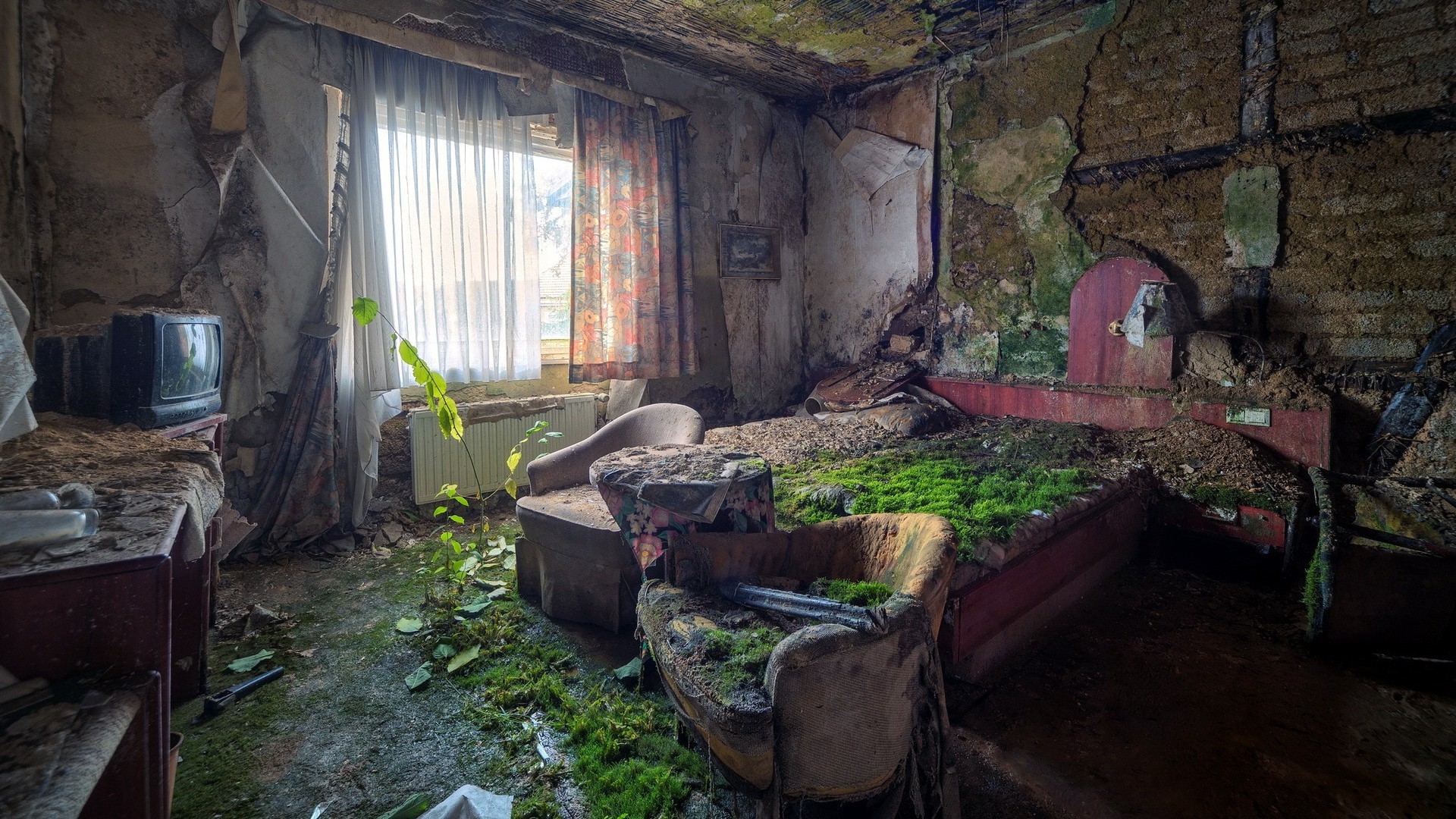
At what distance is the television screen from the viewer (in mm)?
2275

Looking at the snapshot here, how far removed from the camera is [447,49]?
12.0ft

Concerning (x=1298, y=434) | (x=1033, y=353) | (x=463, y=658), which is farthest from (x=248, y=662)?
(x=1298, y=434)

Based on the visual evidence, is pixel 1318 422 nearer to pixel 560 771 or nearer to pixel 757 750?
pixel 757 750

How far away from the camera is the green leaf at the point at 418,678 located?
2173 millimetres

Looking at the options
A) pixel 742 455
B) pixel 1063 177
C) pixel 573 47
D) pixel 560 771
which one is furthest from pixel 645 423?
pixel 1063 177

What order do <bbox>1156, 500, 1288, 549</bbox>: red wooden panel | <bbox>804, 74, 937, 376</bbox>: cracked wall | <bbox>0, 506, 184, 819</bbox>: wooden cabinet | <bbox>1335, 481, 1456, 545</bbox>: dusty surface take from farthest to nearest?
<bbox>804, 74, 937, 376</bbox>: cracked wall < <bbox>1156, 500, 1288, 549</bbox>: red wooden panel < <bbox>1335, 481, 1456, 545</bbox>: dusty surface < <bbox>0, 506, 184, 819</bbox>: wooden cabinet

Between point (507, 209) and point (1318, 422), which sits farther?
point (507, 209)

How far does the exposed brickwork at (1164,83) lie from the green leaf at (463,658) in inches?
168

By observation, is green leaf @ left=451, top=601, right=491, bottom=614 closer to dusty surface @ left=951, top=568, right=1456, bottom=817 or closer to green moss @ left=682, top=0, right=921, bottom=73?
dusty surface @ left=951, top=568, right=1456, bottom=817

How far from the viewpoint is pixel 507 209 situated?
13.4ft

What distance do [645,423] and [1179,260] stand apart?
315 centimetres

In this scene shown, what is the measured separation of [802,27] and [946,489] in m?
3.15

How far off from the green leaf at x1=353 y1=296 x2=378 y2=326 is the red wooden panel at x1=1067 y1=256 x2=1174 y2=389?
4.07 metres

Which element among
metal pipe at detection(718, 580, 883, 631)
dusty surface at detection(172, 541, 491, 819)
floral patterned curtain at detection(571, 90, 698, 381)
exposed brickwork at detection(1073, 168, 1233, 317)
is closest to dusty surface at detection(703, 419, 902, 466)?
floral patterned curtain at detection(571, 90, 698, 381)
